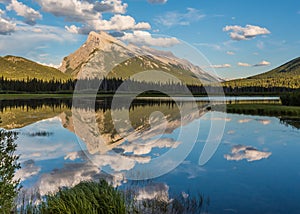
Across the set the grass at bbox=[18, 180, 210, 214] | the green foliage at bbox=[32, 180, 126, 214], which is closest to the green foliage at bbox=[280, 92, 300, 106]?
the grass at bbox=[18, 180, 210, 214]

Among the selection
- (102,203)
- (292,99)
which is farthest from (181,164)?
(292,99)

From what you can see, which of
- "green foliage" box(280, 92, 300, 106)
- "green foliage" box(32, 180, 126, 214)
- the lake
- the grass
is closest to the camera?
"green foliage" box(32, 180, 126, 214)

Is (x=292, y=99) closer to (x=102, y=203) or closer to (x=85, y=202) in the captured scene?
(x=102, y=203)

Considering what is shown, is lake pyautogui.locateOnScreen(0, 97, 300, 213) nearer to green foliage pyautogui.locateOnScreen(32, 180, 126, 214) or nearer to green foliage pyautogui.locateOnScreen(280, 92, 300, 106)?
green foliage pyautogui.locateOnScreen(32, 180, 126, 214)

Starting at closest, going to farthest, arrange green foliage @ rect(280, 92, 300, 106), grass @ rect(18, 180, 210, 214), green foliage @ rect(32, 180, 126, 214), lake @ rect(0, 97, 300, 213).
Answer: green foliage @ rect(32, 180, 126, 214)
grass @ rect(18, 180, 210, 214)
lake @ rect(0, 97, 300, 213)
green foliage @ rect(280, 92, 300, 106)

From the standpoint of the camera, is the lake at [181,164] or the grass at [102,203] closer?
the grass at [102,203]

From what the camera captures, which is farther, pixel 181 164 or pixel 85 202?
pixel 181 164

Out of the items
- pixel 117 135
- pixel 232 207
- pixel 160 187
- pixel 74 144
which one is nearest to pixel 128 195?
pixel 160 187

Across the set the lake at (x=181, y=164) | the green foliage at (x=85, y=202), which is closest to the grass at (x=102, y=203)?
the green foliage at (x=85, y=202)

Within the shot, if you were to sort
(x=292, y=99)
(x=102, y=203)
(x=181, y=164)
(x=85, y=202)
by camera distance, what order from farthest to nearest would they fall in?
(x=292, y=99), (x=181, y=164), (x=102, y=203), (x=85, y=202)

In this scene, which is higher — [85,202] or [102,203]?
[85,202]

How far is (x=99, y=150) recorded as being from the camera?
27.2 metres

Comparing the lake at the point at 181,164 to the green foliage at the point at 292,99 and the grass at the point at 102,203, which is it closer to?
the grass at the point at 102,203

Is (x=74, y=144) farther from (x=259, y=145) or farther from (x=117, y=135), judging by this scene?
(x=259, y=145)
